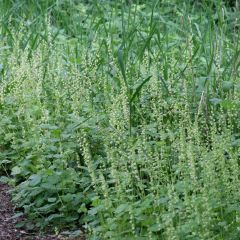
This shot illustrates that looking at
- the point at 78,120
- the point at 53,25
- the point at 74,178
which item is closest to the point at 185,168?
the point at 74,178

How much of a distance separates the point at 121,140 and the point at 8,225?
70 cm

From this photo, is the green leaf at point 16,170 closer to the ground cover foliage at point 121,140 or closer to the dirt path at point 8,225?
the ground cover foliage at point 121,140

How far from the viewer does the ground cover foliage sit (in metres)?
3.06

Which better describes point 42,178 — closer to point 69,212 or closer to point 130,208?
point 69,212

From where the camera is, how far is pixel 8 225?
3.67 m

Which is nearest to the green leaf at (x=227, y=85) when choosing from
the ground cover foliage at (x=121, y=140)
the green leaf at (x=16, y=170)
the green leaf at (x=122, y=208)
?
the ground cover foliage at (x=121, y=140)

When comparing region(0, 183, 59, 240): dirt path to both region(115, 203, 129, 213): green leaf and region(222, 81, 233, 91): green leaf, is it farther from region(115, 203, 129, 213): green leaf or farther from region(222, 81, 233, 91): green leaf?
region(222, 81, 233, 91): green leaf

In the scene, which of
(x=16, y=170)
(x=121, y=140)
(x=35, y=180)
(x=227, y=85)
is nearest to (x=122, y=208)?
(x=121, y=140)

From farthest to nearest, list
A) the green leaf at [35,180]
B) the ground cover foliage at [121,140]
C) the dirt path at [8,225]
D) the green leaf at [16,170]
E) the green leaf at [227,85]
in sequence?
1. the green leaf at [227,85]
2. the green leaf at [16,170]
3. the green leaf at [35,180]
4. the dirt path at [8,225]
5. the ground cover foliage at [121,140]

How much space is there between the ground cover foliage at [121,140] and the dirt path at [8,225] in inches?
2.6

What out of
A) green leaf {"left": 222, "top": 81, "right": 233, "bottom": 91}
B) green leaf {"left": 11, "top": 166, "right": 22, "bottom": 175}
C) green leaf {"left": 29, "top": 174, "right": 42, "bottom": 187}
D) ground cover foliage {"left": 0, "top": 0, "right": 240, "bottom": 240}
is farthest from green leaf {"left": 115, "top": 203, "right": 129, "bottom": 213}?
green leaf {"left": 222, "top": 81, "right": 233, "bottom": 91}

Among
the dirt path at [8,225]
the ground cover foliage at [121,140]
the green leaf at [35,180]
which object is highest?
the ground cover foliage at [121,140]

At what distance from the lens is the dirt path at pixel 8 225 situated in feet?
11.7

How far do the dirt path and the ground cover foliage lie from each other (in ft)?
0.21
